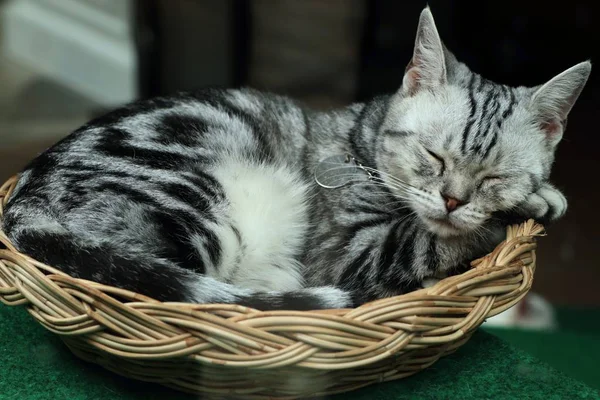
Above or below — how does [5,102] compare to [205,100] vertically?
below

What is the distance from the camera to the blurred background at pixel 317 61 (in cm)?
246

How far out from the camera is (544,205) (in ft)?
5.36

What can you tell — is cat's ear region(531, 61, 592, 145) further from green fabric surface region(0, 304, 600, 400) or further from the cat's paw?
green fabric surface region(0, 304, 600, 400)

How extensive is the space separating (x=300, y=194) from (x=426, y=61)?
1.47 feet

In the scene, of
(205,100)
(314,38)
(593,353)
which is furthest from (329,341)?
(314,38)

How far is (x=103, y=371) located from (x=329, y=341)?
0.52m

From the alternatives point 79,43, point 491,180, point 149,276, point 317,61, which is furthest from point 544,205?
point 79,43

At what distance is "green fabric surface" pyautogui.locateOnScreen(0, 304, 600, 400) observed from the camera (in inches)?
54.4

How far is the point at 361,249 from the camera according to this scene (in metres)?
1.62

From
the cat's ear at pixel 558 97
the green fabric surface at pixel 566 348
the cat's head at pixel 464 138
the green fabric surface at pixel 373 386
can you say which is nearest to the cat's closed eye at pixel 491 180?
the cat's head at pixel 464 138

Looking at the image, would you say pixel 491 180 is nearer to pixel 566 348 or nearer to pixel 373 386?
pixel 373 386

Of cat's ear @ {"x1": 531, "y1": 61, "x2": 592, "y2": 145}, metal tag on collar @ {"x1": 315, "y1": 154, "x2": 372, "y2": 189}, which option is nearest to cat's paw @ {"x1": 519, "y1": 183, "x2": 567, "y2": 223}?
cat's ear @ {"x1": 531, "y1": 61, "x2": 592, "y2": 145}

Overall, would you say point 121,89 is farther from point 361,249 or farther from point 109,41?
point 361,249

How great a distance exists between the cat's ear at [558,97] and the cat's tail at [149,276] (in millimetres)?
639
